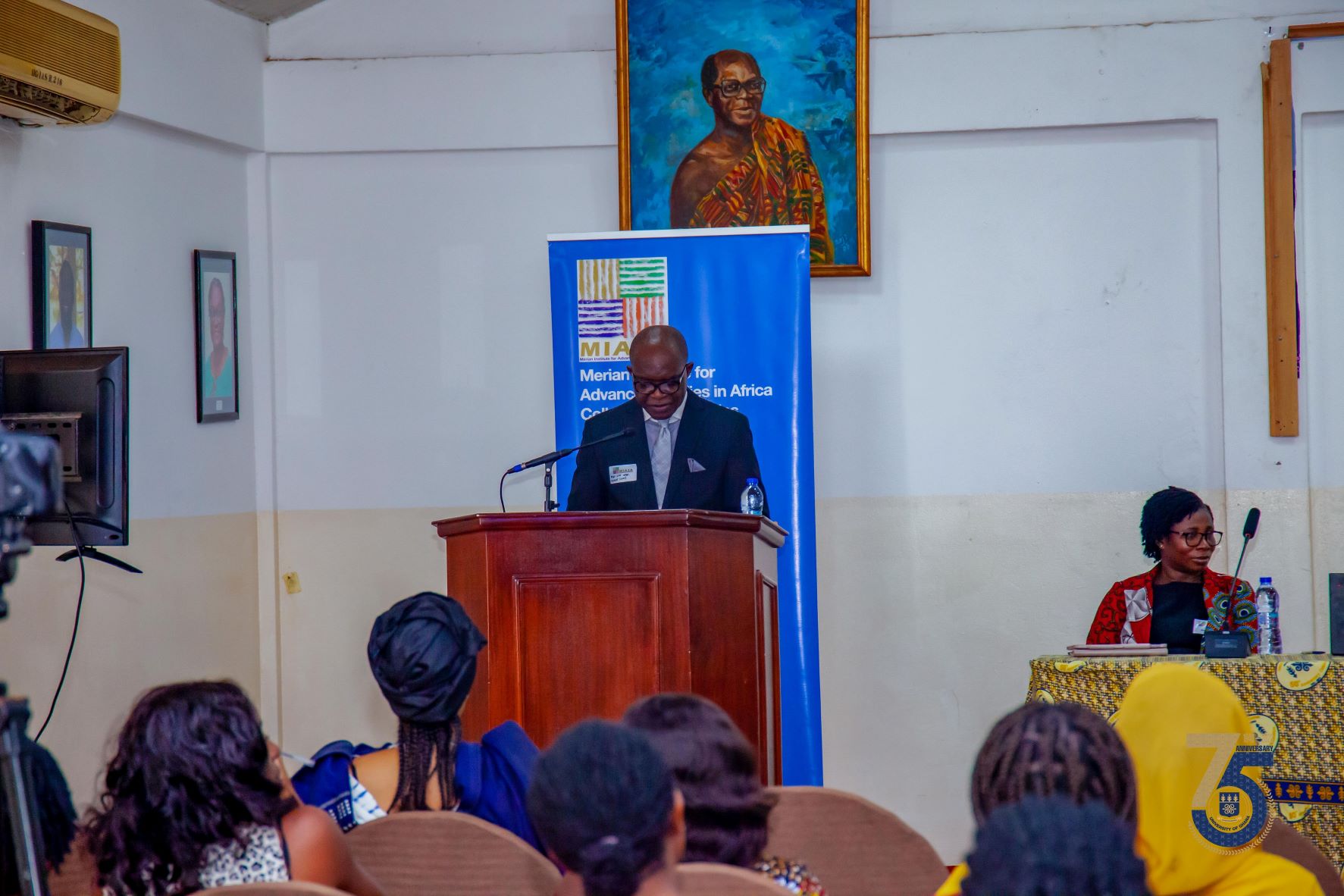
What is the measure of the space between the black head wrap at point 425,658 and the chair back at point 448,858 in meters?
0.37

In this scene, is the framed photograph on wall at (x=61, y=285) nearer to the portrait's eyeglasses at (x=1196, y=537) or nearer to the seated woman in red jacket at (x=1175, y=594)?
the seated woman in red jacket at (x=1175, y=594)

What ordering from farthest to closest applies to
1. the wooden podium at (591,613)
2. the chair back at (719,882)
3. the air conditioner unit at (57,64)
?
the air conditioner unit at (57,64)
the wooden podium at (591,613)
the chair back at (719,882)

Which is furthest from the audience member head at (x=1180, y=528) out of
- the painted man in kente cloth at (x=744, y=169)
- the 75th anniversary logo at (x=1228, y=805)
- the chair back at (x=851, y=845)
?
the chair back at (x=851, y=845)

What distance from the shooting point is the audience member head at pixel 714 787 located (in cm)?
174

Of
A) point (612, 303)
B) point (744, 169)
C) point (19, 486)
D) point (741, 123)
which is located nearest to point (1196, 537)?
point (612, 303)

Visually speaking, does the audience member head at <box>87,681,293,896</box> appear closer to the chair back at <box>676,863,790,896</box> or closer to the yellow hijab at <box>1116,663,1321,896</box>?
the chair back at <box>676,863,790,896</box>

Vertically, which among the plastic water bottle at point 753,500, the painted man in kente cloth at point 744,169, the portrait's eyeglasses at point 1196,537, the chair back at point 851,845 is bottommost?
the chair back at point 851,845

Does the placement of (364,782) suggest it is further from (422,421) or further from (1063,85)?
(1063,85)

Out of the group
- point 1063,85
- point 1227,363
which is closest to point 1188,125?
point 1063,85

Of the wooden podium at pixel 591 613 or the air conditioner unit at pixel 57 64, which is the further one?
the air conditioner unit at pixel 57 64

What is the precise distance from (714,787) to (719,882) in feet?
0.67

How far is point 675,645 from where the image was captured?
306 centimetres

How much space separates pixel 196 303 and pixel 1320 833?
14.0ft

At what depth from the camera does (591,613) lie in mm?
3113
